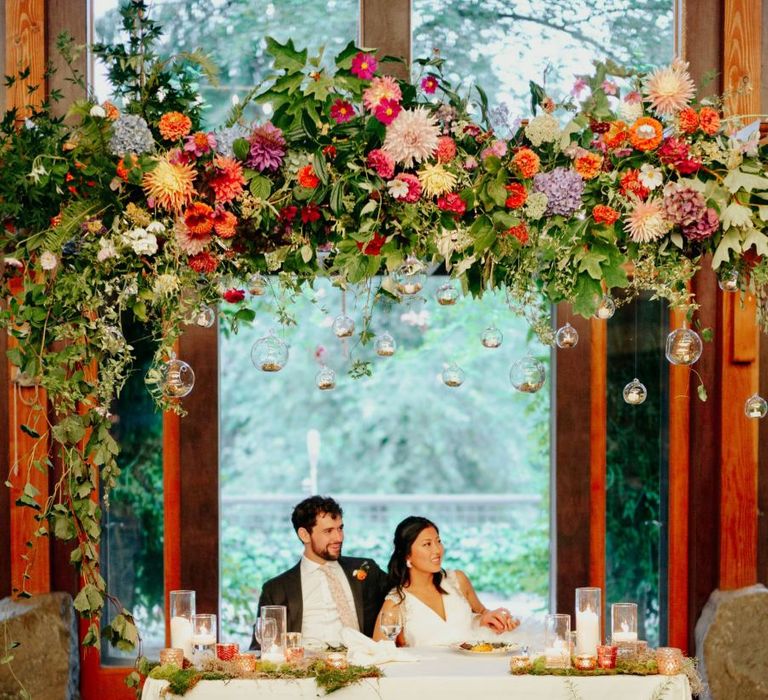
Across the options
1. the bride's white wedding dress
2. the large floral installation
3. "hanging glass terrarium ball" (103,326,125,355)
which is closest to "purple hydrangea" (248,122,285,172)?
the large floral installation

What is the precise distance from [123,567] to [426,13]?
117 inches

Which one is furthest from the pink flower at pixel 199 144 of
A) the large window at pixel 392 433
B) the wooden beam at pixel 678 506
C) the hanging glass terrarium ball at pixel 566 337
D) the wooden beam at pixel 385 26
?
the large window at pixel 392 433

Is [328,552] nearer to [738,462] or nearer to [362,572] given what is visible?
[362,572]

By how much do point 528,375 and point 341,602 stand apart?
1.56 meters

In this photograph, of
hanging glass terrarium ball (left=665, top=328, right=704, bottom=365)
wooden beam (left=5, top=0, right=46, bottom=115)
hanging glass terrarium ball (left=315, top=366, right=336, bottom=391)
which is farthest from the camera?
wooden beam (left=5, top=0, right=46, bottom=115)

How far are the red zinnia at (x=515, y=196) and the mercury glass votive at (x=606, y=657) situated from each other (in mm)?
1657

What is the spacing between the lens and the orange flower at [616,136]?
347 centimetres

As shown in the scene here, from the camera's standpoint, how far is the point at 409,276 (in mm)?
3840

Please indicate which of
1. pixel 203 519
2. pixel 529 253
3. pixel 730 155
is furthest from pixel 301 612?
pixel 730 155

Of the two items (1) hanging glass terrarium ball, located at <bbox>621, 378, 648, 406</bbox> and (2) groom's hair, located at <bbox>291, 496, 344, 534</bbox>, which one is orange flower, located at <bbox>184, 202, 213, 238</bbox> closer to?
(1) hanging glass terrarium ball, located at <bbox>621, 378, 648, 406</bbox>

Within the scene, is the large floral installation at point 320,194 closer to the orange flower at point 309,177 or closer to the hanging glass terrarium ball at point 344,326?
the orange flower at point 309,177

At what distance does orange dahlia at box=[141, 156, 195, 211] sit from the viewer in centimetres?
337

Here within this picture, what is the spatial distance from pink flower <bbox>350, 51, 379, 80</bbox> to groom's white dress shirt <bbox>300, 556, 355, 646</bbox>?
245 centimetres

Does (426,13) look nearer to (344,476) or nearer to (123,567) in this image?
(123,567)
